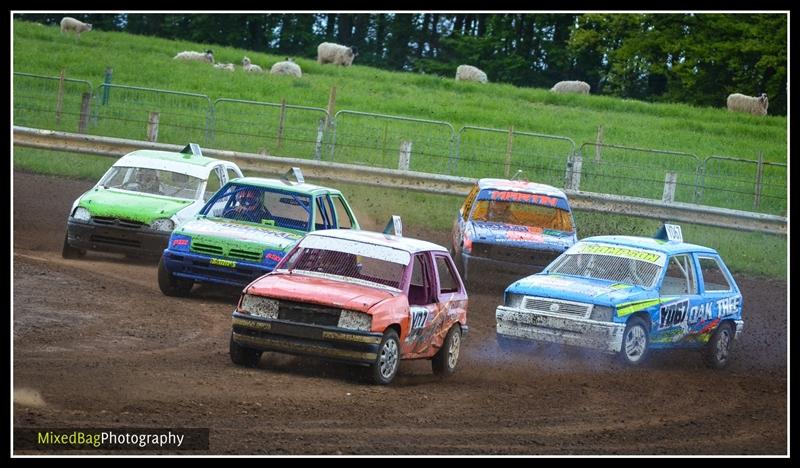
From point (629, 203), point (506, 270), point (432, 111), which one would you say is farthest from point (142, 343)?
point (432, 111)

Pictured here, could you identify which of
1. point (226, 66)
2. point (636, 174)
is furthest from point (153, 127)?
point (226, 66)

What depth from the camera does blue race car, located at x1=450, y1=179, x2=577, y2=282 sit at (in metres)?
18.1

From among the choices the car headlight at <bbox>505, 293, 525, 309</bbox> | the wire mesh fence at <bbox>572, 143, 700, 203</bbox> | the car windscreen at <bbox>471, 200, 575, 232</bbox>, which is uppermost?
the wire mesh fence at <bbox>572, 143, 700, 203</bbox>

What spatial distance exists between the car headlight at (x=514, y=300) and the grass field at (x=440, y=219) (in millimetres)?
8603

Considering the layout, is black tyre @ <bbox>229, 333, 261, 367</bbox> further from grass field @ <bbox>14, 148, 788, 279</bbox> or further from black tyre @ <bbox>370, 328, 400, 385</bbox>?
grass field @ <bbox>14, 148, 788, 279</bbox>

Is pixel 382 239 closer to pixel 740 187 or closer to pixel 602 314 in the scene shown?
pixel 602 314

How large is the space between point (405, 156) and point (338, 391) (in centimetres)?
1447

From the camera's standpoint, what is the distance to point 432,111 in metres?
33.8

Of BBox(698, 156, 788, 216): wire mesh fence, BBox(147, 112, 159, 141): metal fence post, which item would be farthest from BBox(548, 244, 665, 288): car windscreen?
BBox(147, 112, 159, 141): metal fence post

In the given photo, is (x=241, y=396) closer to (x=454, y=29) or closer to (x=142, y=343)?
(x=142, y=343)

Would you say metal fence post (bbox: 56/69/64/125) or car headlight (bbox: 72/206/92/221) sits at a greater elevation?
metal fence post (bbox: 56/69/64/125)

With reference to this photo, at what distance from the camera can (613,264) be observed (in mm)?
14766

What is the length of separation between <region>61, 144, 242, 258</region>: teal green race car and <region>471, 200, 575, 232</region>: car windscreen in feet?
13.7

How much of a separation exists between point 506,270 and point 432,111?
1620 centimetres
